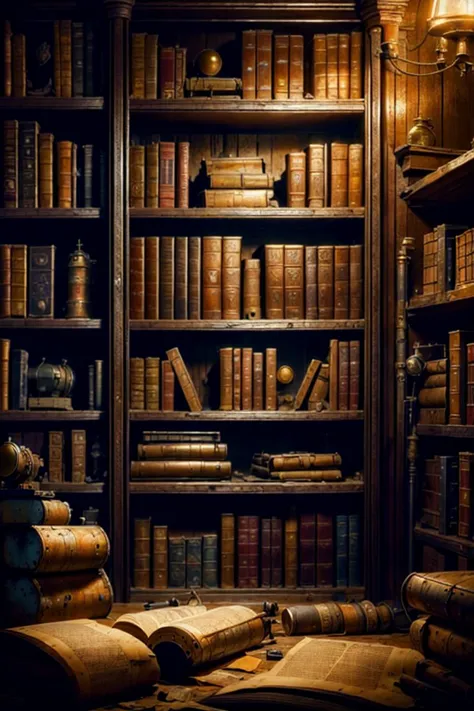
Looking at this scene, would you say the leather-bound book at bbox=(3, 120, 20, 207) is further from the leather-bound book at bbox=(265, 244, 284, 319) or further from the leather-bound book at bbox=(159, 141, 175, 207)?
the leather-bound book at bbox=(265, 244, 284, 319)

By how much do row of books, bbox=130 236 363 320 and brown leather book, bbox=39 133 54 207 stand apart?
43cm

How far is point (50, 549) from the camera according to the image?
397 centimetres

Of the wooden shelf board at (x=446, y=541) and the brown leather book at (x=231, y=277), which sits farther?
the brown leather book at (x=231, y=277)

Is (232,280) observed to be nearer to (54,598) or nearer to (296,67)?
(296,67)

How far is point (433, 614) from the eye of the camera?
3408 mm

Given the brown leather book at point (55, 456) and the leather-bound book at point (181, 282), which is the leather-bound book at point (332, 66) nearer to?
the leather-bound book at point (181, 282)

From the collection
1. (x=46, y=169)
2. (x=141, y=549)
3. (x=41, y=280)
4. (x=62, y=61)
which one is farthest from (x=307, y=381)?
(x=62, y=61)

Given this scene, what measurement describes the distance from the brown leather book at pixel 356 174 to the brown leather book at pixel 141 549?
174 centimetres

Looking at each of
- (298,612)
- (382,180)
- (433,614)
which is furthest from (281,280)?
(433,614)

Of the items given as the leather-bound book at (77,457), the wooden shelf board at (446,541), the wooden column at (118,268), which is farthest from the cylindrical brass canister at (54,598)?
the wooden shelf board at (446,541)

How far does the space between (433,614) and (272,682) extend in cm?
56

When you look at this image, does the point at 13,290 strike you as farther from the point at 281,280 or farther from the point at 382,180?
the point at 382,180

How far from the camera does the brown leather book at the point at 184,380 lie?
4.88 m

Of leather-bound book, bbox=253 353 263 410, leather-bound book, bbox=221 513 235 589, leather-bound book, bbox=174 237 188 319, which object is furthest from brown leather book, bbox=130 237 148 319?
leather-bound book, bbox=221 513 235 589
